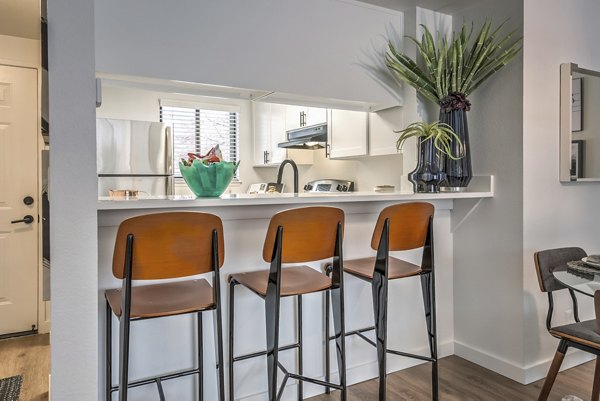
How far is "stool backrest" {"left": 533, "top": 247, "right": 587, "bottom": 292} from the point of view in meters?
1.99

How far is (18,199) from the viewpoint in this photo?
3.25 metres

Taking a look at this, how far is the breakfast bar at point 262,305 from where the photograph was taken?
5.94 feet

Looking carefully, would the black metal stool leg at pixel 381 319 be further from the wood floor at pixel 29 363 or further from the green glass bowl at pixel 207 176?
the wood floor at pixel 29 363

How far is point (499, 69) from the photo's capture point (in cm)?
252

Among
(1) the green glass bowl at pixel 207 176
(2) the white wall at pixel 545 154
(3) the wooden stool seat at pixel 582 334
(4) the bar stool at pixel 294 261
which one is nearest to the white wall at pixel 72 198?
(1) the green glass bowl at pixel 207 176

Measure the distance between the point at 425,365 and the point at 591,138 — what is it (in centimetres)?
178

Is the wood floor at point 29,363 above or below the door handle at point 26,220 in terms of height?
below

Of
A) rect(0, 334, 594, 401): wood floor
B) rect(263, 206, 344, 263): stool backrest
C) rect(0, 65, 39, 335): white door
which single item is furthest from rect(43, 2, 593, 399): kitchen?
rect(0, 65, 39, 335): white door

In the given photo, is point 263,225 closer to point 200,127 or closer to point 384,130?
point 384,130

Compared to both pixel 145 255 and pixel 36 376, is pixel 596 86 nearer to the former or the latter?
pixel 145 255

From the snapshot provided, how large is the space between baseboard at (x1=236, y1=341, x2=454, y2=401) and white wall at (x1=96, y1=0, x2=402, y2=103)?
63.7 inches

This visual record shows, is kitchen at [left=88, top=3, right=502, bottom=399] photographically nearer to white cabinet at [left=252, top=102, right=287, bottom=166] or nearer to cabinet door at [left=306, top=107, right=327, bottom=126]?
cabinet door at [left=306, top=107, right=327, bottom=126]

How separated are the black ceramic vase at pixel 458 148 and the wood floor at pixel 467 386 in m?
1.14

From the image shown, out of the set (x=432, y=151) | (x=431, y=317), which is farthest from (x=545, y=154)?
(x=431, y=317)
